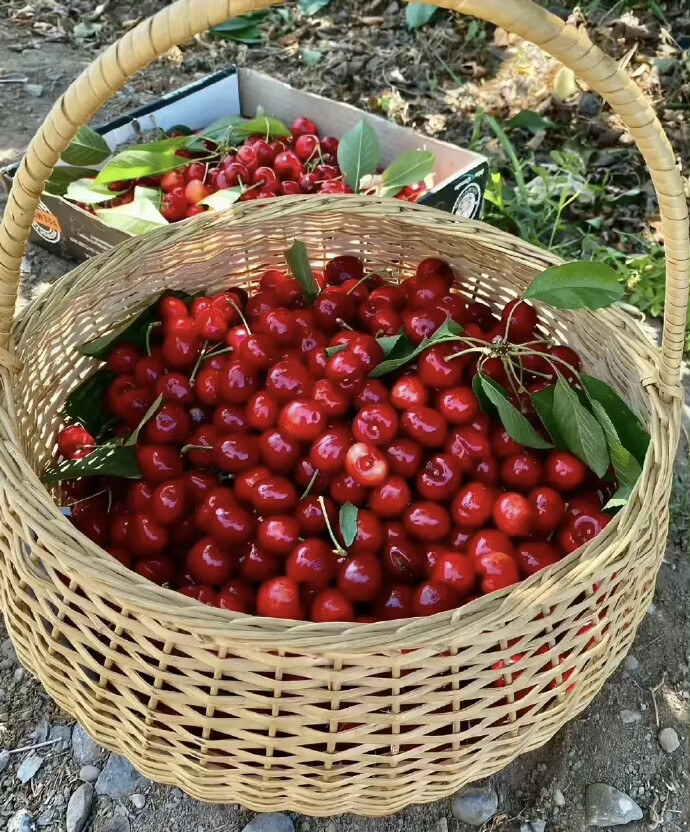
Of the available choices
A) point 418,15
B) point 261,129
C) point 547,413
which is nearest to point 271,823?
point 547,413

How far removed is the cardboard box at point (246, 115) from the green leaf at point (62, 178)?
1.6 inches

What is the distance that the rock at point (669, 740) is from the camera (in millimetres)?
1436

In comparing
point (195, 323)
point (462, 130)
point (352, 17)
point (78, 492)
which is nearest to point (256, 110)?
point (462, 130)

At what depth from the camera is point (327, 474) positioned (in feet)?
4.12

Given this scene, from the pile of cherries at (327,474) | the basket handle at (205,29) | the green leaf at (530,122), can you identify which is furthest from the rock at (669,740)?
the green leaf at (530,122)

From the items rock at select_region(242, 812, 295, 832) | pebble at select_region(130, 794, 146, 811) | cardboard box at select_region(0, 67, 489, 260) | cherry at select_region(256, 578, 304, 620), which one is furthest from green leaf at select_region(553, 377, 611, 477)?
cardboard box at select_region(0, 67, 489, 260)

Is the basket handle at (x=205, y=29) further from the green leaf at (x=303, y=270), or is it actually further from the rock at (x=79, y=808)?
the rock at (x=79, y=808)

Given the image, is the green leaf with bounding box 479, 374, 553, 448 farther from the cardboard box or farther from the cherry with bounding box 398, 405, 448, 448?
the cardboard box

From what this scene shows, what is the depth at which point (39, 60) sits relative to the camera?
139 inches

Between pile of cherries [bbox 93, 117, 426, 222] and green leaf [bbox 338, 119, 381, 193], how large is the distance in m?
0.15

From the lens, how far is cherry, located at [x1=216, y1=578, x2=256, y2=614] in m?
1.11

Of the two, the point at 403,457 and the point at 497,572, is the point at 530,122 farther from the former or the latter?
the point at 497,572

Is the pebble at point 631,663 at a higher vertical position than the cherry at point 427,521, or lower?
lower

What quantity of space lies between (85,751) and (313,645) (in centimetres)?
75
